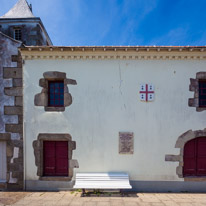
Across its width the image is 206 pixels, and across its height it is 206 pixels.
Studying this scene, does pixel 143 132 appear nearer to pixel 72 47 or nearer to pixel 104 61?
pixel 104 61

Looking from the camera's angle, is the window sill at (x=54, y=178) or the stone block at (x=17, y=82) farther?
the stone block at (x=17, y=82)

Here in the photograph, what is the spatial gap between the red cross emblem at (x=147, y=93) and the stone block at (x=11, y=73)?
16.2 ft

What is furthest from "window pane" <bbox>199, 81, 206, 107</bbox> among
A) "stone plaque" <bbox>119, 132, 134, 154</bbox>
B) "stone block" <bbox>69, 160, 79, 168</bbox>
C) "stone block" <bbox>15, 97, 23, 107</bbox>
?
"stone block" <bbox>15, 97, 23, 107</bbox>

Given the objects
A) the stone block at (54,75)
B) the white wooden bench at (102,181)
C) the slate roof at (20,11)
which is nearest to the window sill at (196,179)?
the white wooden bench at (102,181)

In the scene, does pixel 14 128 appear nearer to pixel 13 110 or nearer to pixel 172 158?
pixel 13 110

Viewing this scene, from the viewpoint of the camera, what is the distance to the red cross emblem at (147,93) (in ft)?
15.9

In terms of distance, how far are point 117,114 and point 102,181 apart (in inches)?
99.2

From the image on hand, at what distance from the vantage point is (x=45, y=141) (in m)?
5.04

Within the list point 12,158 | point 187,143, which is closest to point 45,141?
point 12,158

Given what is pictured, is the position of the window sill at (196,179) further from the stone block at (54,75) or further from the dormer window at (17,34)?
the dormer window at (17,34)

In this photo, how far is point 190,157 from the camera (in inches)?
193

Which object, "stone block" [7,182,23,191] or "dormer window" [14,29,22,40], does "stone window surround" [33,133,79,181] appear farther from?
"dormer window" [14,29,22,40]

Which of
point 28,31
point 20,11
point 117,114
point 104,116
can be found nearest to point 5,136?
point 104,116

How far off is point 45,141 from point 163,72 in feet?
18.0
